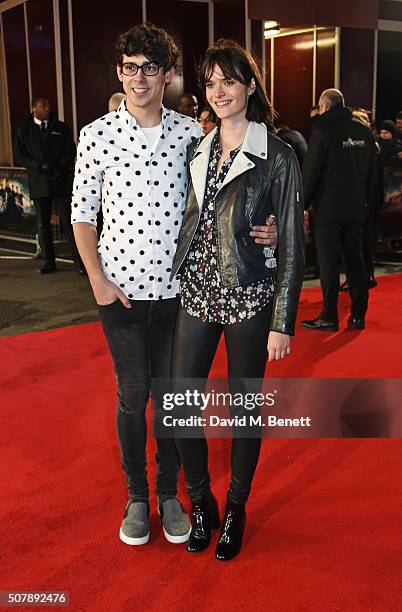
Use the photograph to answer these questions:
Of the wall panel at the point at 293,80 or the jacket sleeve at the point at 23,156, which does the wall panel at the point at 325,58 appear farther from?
the jacket sleeve at the point at 23,156

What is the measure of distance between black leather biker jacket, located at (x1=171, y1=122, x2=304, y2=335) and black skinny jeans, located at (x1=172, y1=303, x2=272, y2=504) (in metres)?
0.10

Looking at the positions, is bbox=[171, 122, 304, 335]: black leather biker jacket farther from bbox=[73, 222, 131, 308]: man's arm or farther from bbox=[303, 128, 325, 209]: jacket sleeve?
bbox=[303, 128, 325, 209]: jacket sleeve

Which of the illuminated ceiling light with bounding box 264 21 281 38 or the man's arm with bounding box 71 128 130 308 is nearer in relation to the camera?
the man's arm with bounding box 71 128 130 308

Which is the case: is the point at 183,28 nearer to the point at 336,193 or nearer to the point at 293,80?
the point at 293,80

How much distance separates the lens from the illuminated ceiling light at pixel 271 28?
39.2 feet

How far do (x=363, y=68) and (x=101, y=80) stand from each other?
4.71 meters

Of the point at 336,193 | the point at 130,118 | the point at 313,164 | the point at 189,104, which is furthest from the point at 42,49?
the point at 130,118

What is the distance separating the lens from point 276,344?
2.22 meters

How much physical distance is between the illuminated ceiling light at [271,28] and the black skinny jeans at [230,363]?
10.3 m

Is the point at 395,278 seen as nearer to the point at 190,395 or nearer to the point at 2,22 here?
the point at 190,395

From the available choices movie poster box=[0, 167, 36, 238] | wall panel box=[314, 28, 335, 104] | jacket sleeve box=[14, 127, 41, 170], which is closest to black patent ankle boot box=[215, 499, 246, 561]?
jacket sleeve box=[14, 127, 41, 170]

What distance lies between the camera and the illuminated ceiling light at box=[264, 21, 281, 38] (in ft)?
39.2

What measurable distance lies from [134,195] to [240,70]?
19.6 inches

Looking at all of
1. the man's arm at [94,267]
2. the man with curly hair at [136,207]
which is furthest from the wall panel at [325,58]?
the man's arm at [94,267]
